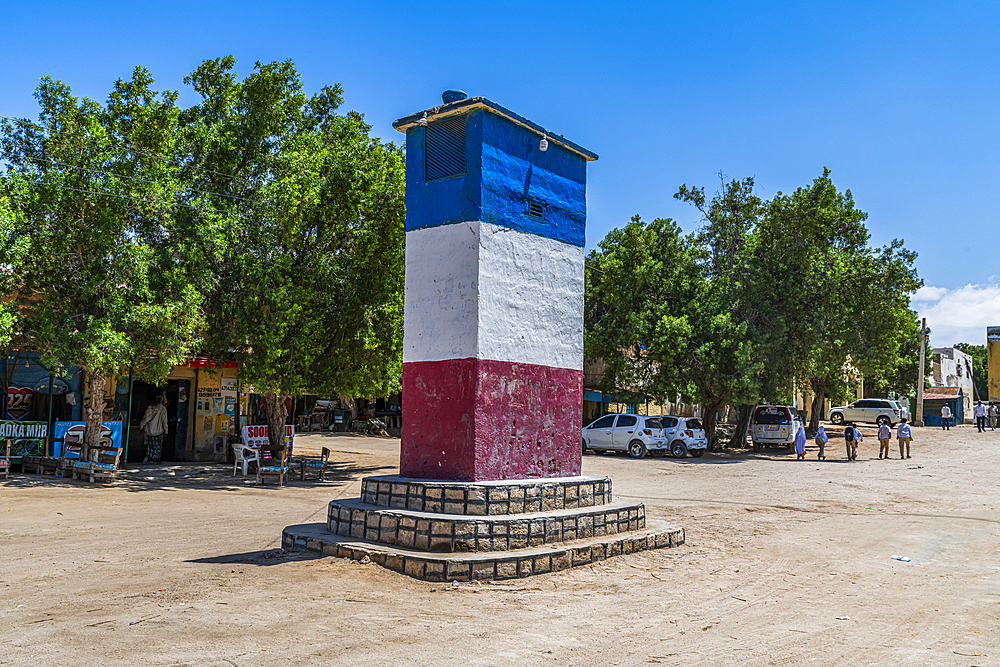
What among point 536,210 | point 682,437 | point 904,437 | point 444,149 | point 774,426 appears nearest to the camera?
point 444,149

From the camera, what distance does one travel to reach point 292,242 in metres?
17.6

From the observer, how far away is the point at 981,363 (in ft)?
261

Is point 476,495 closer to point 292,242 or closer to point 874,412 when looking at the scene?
point 292,242

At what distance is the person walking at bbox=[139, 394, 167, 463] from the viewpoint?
1867cm

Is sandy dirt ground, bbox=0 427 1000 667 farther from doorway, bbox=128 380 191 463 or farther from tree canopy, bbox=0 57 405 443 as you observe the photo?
doorway, bbox=128 380 191 463

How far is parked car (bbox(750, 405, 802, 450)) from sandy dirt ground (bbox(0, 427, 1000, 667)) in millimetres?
17123

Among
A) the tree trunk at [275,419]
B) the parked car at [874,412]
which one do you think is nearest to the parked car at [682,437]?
the tree trunk at [275,419]

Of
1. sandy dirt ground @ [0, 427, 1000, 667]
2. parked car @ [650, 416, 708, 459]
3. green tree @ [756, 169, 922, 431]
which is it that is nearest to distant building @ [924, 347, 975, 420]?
green tree @ [756, 169, 922, 431]

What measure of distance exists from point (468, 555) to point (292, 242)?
40.3ft

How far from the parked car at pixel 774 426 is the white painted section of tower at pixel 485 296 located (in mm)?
22466

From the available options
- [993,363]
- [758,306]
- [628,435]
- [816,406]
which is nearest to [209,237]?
[628,435]

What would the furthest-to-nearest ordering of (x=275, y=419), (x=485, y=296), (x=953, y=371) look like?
1. (x=953, y=371)
2. (x=275, y=419)
3. (x=485, y=296)

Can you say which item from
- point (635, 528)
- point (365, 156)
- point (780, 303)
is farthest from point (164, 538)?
point (780, 303)

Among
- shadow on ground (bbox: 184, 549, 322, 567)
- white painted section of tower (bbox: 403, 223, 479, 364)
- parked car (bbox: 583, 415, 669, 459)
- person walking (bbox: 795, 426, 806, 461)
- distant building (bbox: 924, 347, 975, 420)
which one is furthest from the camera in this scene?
distant building (bbox: 924, 347, 975, 420)
